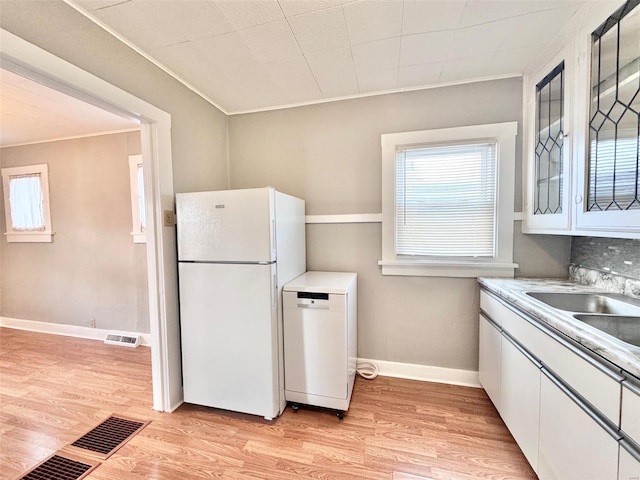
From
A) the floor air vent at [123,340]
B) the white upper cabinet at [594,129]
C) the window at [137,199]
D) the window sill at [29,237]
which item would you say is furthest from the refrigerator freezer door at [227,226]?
the window sill at [29,237]

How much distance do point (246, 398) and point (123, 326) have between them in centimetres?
225

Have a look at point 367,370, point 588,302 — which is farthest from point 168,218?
point 588,302

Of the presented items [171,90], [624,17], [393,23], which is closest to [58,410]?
[171,90]

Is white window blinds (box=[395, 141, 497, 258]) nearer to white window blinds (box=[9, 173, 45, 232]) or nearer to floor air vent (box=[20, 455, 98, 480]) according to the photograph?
floor air vent (box=[20, 455, 98, 480])

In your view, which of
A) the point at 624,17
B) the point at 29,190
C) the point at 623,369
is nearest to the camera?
the point at 623,369

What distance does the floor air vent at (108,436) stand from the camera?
64.4 inches

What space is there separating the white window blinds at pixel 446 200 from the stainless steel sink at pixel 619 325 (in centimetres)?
92

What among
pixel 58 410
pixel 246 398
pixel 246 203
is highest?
pixel 246 203

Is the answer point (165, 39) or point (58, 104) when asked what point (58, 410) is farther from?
point (165, 39)

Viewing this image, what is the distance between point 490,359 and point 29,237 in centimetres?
531

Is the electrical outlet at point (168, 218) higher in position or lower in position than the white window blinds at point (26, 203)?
lower

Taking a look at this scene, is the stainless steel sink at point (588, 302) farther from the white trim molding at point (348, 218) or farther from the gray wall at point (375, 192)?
the white trim molding at point (348, 218)

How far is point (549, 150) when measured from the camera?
1.78 meters

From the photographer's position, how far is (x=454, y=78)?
211 cm
